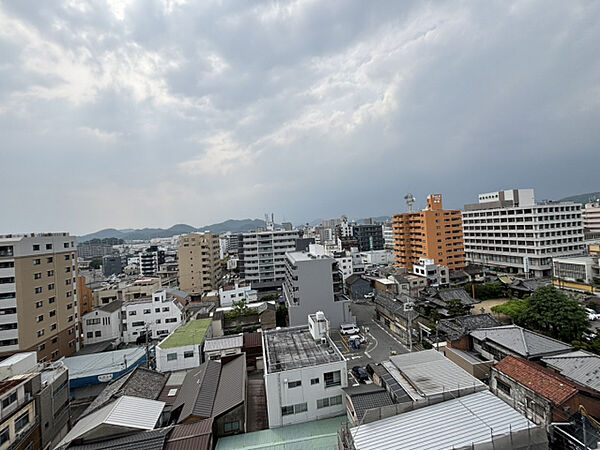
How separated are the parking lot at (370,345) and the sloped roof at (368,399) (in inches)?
274

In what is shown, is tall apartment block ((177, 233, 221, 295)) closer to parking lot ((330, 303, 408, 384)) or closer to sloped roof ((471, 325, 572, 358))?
parking lot ((330, 303, 408, 384))

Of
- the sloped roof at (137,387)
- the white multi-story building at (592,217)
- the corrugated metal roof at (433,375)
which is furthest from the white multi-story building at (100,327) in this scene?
the white multi-story building at (592,217)

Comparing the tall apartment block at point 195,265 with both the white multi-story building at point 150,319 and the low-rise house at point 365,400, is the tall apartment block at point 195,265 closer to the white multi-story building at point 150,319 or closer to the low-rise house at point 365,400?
the white multi-story building at point 150,319

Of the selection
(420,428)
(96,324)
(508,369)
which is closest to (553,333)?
(508,369)

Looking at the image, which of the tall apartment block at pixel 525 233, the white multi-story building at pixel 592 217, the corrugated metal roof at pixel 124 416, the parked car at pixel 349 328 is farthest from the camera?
the white multi-story building at pixel 592 217

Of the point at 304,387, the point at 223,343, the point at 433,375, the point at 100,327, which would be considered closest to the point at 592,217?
the point at 433,375

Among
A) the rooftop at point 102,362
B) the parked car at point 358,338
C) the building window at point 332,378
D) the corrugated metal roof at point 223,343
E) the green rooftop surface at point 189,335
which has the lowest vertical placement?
the parked car at point 358,338

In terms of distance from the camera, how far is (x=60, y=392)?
17203 mm

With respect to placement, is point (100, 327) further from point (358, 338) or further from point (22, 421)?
point (358, 338)

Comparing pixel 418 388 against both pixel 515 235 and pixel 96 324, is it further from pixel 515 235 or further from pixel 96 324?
pixel 515 235

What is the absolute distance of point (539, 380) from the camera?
11.7 m

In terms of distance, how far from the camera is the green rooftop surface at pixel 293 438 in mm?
12795

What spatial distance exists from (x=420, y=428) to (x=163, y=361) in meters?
19.7

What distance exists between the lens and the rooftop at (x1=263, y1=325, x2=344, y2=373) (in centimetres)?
1602
